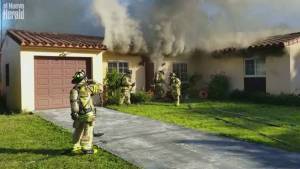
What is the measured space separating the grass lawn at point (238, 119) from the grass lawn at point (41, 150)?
3466mm

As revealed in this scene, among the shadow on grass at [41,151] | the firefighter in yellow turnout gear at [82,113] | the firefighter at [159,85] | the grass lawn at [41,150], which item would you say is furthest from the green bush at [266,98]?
the shadow on grass at [41,151]

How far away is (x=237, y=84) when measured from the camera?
64.4 feet

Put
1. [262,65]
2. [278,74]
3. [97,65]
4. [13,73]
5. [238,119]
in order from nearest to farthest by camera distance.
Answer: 1. [238,119]
2. [13,73]
3. [97,65]
4. [278,74]
5. [262,65]

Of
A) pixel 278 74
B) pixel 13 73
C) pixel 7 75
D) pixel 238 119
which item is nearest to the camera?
pixel 238 119

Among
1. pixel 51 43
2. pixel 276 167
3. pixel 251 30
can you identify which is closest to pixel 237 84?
pixel 251 30

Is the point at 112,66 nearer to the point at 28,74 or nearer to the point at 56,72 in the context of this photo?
the point at 56,72

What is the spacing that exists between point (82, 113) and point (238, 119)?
6219mm

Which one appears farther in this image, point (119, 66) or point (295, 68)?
point (119, 66)

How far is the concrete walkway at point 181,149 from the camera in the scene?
682 centimetres

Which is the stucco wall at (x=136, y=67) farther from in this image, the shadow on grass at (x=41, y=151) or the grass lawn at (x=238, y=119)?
the shadow on grass at (x=41, y=151)

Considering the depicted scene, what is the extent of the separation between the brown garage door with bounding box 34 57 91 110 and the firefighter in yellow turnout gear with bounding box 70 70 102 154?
7217 millimetres

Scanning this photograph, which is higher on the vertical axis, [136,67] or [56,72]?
[136,67]

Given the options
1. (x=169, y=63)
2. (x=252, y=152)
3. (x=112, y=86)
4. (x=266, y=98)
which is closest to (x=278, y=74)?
(x=266, y=98)

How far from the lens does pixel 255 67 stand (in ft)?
61.8
